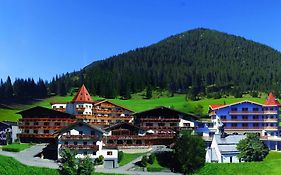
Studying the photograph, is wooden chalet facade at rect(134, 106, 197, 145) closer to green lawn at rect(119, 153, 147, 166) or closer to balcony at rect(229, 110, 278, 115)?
green lawn at rect(119, 153, 147, 166)

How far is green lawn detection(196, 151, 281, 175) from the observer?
245 ft

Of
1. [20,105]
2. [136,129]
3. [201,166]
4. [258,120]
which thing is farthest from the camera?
[20,105]

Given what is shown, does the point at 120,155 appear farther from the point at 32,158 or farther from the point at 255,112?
the point at 255,112

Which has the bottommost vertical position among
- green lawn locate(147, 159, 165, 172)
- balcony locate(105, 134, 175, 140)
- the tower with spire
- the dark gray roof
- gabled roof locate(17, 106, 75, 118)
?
green lawn locate(147, 159, 165, 172)

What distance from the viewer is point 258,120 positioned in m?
117

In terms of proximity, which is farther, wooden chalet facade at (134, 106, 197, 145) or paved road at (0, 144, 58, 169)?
wooden chalet facade at (134, 106, 197, 145)

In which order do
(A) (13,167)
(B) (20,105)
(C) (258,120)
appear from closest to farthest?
(A) (13,167)
(C) (258,120)
(B) (20,105)

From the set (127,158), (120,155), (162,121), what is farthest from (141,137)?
(162,121)

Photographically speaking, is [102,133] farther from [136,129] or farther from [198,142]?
[198,142]

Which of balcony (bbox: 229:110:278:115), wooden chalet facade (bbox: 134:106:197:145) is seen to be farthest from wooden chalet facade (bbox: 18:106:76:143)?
balcony (bbox: 229:110:278:115)

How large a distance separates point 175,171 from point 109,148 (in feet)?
42.7

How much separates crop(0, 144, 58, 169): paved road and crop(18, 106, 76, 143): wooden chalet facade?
7556 mm

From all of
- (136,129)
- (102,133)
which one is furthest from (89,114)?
(102,133)

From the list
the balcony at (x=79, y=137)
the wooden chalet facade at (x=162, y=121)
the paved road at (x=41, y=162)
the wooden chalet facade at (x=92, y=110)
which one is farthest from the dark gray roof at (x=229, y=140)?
the wooden chalet facade at (x=92, y=110)
